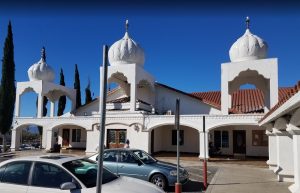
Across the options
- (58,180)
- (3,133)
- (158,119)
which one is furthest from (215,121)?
(3,133)

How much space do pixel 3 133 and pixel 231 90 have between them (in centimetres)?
2195

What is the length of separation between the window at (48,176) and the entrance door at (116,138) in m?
19.1

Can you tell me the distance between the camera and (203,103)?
2716 centimetres

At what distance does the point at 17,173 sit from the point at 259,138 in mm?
22638

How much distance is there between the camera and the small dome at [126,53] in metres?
27.0

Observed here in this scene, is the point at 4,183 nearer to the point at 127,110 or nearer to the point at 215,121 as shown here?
the point at 215,121

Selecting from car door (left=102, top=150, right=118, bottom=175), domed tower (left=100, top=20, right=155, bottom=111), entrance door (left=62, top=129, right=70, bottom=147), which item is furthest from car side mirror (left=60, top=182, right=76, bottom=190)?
entrance door (left=62, top=129, right=70, bottom=147)

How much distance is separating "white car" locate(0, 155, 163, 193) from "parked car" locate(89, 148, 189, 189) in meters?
4.38

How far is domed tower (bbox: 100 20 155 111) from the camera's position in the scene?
25547mm

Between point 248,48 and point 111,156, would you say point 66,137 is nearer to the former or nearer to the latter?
point 248,48

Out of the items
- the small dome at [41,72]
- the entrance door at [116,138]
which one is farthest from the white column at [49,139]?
the small dome at [41,72]

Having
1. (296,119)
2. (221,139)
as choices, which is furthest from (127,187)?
(221,139)

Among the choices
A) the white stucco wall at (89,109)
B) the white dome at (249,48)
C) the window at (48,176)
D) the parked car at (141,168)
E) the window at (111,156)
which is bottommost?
the parked car at (141,168)

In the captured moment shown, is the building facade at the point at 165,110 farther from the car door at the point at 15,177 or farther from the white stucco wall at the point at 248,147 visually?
the car door at the point at 15,177
